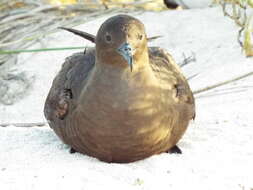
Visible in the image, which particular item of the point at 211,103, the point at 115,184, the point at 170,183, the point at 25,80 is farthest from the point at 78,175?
the point at 25,80

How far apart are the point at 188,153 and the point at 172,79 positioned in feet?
1.52

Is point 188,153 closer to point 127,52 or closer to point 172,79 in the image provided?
point 172,79

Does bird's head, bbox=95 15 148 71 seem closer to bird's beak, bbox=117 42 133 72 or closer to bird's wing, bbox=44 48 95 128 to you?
bird's beak, bbox=117 42 133 72

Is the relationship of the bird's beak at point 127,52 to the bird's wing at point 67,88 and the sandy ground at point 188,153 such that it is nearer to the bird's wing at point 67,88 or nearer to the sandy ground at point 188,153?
the bird's wing at point 67,88

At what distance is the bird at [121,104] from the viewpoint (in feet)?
14.2

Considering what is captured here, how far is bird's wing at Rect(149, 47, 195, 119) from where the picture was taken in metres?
4.63

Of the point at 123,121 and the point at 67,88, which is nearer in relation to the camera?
the point at 123,121

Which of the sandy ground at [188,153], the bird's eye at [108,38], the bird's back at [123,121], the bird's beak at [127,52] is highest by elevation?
the bird's eye at [108,38]

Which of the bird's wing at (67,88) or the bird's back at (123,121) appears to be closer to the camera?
the bird's back at (123,121)

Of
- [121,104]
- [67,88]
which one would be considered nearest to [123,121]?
[121,104]

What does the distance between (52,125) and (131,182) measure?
827 mm

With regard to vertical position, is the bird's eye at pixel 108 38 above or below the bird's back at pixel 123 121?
above

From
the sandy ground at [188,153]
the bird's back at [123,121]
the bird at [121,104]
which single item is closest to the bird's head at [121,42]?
the bird at [121,104]

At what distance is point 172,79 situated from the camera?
4.74 meters
